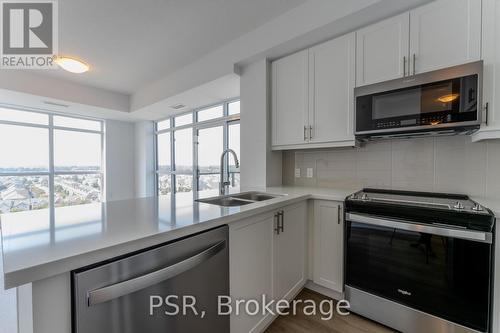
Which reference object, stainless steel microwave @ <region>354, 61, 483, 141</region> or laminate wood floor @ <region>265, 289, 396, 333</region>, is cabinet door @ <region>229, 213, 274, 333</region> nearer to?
laminate wood floor @ <region>265, 289, 396, 333</region>

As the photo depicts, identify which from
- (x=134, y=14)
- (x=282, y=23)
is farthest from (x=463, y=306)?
(x=134, y=14)

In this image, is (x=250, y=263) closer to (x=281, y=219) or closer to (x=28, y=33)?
(x=281, y=219)

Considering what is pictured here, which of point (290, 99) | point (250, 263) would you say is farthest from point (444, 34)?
point (250, 263)

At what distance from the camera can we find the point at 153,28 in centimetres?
241

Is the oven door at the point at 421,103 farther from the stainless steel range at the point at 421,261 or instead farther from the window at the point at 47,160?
the window at the point at 47,160

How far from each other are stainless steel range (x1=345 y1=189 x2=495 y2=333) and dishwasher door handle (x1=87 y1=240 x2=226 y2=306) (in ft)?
4.11

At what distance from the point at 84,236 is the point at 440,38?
2.47 meters

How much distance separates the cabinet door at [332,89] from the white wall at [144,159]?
4613mm

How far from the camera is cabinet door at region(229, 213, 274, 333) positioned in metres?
1.28

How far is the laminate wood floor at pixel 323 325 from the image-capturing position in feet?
5.30

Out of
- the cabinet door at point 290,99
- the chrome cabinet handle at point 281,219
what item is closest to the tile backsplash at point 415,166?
the cabinet door at point 290,99

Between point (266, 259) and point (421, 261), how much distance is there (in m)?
1.05

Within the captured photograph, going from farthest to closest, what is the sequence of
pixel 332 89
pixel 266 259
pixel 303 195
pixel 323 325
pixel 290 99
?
pixel 290 99
pixel 332 89
pixel 303 195
pixel 323 325
pixel 266 259

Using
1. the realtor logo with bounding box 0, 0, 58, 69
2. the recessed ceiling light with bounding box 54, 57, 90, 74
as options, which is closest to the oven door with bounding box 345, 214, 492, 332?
the recessed ceiling light with bounding box 54, 57, 90, 74
